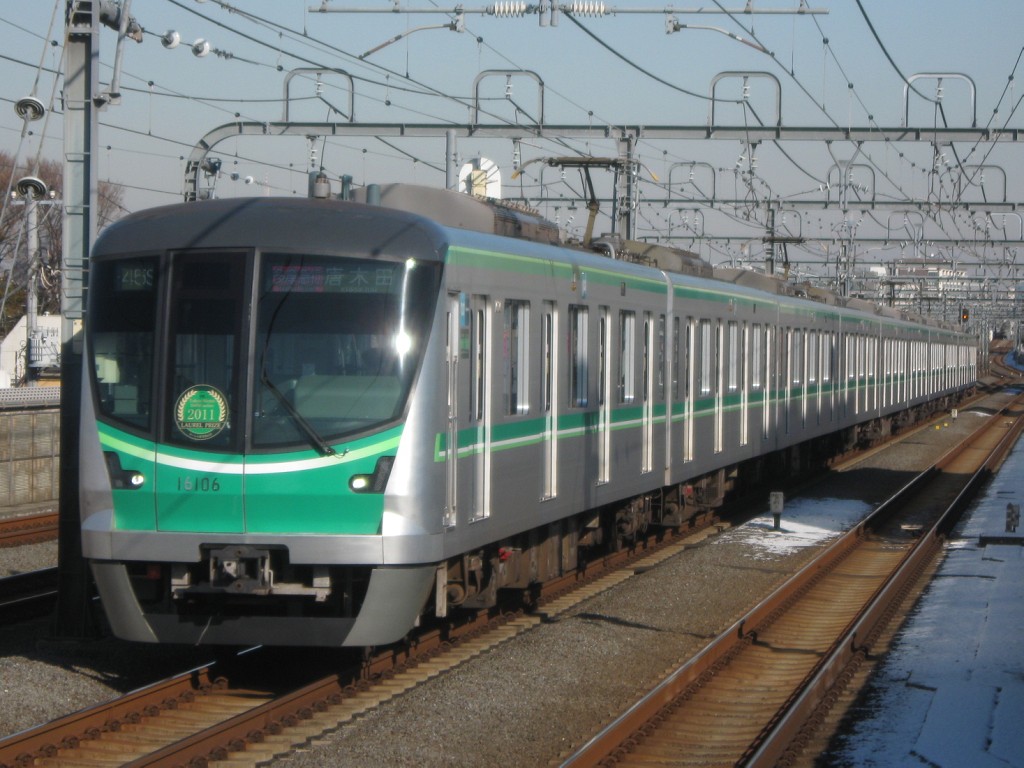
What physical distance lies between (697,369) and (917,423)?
30.2 meters

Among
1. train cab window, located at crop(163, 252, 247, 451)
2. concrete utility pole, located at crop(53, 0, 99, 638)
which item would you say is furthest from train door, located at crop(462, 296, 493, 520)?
concrete utility pole, located at crop(53, 0, 99, 638)

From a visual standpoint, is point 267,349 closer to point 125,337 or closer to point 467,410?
point 125,337

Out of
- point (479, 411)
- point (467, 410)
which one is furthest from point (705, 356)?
point (467, 410)

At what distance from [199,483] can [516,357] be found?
2.64 metres

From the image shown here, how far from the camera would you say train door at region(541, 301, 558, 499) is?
10398 mm

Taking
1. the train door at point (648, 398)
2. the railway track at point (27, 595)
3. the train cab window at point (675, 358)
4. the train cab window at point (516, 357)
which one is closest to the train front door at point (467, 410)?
the train cab window at point (516, 357)

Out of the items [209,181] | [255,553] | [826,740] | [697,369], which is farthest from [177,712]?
[209,181]

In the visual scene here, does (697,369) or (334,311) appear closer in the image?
(334,311)

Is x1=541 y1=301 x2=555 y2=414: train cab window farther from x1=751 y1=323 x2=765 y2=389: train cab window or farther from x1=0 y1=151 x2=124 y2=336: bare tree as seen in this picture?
x1=0 y1=151 x2=124 y2=336: bare tree

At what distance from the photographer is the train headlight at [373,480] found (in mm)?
7883

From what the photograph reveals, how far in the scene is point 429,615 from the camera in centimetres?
1035

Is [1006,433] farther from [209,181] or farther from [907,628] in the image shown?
[907,628]

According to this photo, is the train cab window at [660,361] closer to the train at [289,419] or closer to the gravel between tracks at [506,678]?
the gravel between tracks at [506,678]

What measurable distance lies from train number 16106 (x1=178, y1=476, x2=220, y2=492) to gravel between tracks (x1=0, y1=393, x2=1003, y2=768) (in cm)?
140
